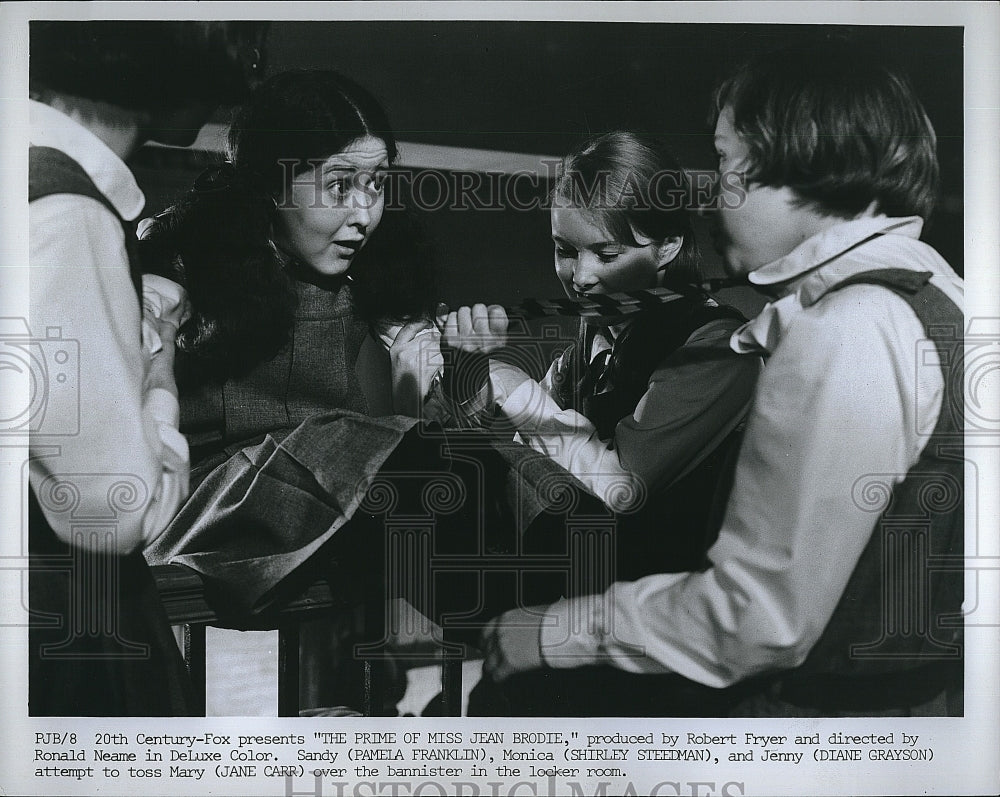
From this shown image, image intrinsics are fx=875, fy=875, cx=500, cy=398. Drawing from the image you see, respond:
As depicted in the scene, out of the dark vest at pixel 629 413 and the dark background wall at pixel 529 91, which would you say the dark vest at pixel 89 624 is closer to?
the dark background wall at pixel 529 91

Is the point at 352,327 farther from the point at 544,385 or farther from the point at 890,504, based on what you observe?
the point at 890,504

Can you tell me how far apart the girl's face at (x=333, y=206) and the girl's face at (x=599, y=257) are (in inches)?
19.7

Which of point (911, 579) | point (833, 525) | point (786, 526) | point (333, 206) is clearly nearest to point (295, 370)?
point (333, 206)

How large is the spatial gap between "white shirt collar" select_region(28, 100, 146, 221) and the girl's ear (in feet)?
4.59

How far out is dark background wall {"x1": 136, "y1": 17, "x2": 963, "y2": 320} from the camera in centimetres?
236

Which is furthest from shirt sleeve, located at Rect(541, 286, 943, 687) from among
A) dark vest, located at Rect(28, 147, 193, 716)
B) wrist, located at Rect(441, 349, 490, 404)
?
dark vest, located at Rect(28, 147, 193, 716)

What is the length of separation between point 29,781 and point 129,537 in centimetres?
71

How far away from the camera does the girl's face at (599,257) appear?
2.37m

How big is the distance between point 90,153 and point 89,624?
1.27 metres

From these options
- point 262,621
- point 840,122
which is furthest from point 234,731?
point 840,122

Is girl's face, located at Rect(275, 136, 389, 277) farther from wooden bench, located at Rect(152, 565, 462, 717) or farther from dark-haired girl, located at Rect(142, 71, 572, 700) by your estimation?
wooden bench, located at Rect(152, 565, 462, 717)

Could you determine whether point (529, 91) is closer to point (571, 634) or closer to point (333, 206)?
point (333, 206)

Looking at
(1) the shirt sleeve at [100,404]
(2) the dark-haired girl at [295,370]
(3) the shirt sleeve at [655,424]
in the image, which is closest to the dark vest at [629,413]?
(3) the shirt sleeve at [655,424]

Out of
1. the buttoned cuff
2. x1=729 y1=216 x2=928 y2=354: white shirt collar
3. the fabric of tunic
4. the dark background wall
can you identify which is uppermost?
the dark background wall
